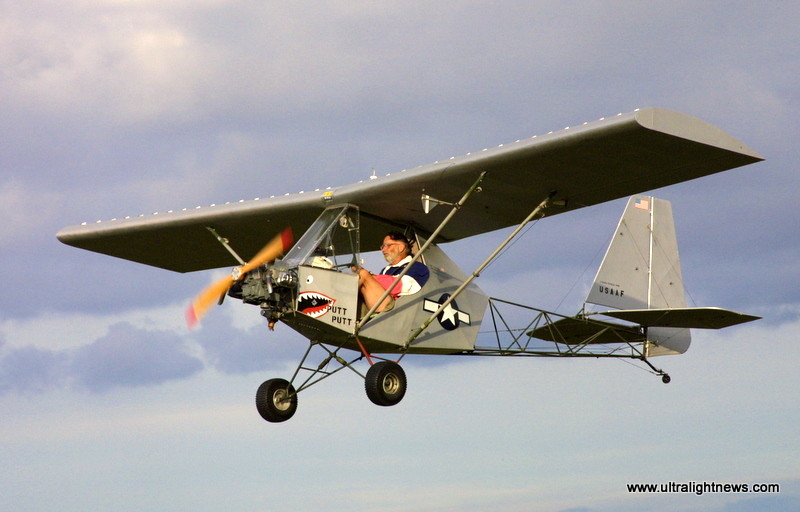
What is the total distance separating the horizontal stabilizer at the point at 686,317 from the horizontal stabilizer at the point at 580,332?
650 millimetres

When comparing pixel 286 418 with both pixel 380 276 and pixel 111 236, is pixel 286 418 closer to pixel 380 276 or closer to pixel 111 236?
pixel 380 276

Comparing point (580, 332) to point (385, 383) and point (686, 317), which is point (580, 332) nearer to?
point (686, 317)

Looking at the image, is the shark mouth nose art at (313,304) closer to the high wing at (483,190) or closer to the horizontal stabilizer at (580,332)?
the high wing at (483,190)

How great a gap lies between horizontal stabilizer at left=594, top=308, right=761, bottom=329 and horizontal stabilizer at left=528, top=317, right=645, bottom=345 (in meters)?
0.65

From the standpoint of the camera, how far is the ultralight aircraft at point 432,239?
1338 centimetres

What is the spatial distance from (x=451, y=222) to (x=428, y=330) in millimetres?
1805

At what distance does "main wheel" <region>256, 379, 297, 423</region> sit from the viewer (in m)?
14.7

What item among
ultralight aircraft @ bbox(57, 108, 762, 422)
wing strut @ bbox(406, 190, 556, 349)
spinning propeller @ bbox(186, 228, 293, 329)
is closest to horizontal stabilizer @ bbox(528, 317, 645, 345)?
ultralight aircraft @ bbox(57, 108, 762, 422)

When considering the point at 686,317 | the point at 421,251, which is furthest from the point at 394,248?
the point at 686,317

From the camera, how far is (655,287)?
62.2 feet

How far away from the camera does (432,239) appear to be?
1444cm

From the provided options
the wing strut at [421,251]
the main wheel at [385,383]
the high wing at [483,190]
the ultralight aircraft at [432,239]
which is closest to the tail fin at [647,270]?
the ultralight aircraft at [432,239]

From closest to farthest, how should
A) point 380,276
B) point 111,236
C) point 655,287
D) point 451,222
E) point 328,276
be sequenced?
point 328,276, point 380,276, point 451,222, point 111,236, point 655,287

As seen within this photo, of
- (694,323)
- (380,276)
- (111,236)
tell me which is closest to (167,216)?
(111,236)
